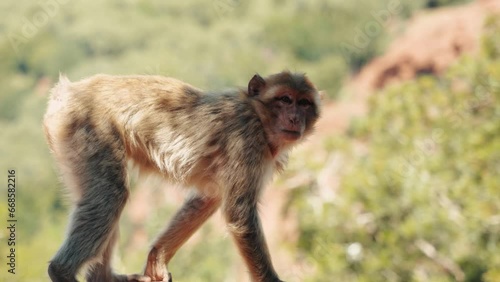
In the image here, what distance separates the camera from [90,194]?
4.59 meters

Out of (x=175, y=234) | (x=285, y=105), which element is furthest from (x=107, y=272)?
(x=285, y=105)

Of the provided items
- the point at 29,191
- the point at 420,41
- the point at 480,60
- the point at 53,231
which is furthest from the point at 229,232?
the point at 420,41

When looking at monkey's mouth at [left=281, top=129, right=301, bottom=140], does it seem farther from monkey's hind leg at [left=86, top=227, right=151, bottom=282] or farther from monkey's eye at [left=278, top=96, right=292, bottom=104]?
monkey's hind leg at [left=86, top=227, right=151, bottom=282]

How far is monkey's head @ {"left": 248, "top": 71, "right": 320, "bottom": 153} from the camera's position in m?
4.95

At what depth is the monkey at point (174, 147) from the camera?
4.66m

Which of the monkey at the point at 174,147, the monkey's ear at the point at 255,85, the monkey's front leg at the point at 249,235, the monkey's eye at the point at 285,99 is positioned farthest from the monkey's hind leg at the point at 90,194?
the monkey's eye at the point at 285,99

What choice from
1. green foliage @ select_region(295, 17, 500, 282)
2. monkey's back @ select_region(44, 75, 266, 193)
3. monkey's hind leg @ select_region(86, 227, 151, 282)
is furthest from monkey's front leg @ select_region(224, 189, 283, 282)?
green foliage @ select_region(295, 17, 500, 282)

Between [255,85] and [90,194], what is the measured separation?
1332 millimetres

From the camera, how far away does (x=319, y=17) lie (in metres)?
53.3

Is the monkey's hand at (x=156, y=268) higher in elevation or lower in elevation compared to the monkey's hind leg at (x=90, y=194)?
lower

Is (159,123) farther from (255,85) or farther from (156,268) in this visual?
(156,268)

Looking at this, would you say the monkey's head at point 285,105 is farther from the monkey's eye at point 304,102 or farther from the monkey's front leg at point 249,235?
the monkey's front leg at point 249,235

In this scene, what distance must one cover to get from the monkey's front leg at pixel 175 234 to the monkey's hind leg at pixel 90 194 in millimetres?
391

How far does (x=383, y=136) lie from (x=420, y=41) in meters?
32.8
